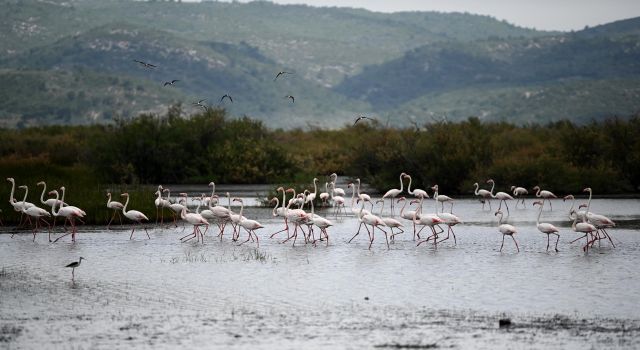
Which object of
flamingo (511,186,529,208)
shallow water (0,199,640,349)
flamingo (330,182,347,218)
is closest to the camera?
shallow water (0,199,640,349)

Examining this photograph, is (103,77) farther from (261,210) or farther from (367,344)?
(367,344)

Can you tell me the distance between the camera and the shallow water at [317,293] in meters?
12.6

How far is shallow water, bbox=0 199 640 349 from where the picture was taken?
12.6 metres

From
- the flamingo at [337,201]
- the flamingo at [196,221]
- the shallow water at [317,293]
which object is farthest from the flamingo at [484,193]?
the flamingo at [196,221]

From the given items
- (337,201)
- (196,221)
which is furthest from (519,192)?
(196,221)

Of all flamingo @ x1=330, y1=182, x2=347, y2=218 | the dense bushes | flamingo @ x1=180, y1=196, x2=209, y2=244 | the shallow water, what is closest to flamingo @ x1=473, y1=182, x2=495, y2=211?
the dense bushes

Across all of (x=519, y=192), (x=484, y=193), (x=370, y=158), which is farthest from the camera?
(x=370, y=158)

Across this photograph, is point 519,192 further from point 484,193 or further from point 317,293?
point 317,293

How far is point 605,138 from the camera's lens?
37.9m

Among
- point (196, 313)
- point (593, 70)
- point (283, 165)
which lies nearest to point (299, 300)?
point (196, 313)

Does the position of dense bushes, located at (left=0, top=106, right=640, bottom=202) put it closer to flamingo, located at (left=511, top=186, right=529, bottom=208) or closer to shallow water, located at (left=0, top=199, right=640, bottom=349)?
flamingo, located at (left=511, top=186, right=529, bottom=208)

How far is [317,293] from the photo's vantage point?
15.7 meters

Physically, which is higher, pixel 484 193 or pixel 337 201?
pixel 484 193

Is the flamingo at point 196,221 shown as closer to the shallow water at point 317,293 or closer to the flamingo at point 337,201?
the shallow water at point 317,293
